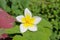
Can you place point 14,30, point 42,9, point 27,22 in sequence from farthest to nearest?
point 42,9, point 27,22, point 14,30

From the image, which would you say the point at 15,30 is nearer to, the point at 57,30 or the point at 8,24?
the point at 8,24

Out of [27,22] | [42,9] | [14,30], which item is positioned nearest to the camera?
[14,30]

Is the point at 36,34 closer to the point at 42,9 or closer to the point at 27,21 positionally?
the point at 27,21

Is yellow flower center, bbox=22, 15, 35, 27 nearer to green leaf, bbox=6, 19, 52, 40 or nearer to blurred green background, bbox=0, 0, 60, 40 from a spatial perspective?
green leaf, bbox=6, 19, 52, 40

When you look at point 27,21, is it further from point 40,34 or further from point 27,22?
point 40,34

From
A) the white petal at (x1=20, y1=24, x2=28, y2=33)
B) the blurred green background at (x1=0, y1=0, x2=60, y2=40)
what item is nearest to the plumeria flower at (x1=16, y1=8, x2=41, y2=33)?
the white petal at (x1=20, y1=24, x2=28, y2=33)

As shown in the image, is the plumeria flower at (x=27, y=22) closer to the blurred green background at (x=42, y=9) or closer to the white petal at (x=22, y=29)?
the white petal at (x=22, y=29)

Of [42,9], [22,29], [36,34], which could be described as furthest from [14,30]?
[42,9]

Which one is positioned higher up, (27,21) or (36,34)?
(27,21)

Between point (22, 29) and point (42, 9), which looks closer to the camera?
point (22, 29)

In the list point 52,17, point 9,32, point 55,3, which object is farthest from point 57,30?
point 9,32

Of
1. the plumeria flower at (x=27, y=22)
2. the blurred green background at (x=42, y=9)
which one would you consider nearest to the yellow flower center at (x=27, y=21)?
the plumeria flower at (x=27, y=22)
